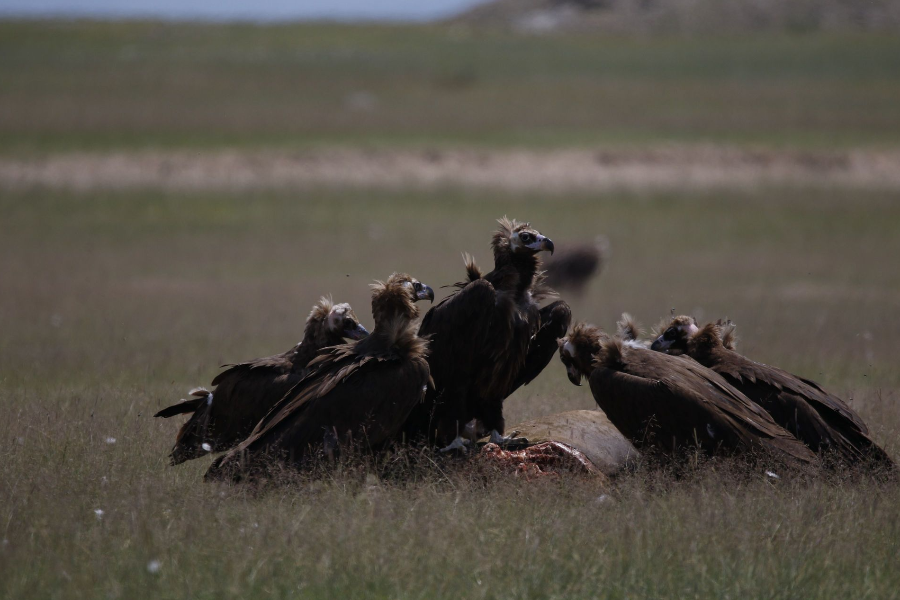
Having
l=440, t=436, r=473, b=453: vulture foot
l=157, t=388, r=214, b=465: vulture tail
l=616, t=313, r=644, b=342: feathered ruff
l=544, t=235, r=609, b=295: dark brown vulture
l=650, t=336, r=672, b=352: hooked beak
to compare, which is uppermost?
l=616, t=313, r=644, b=342: feathered ruff

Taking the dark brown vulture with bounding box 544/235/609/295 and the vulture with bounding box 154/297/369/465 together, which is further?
the dark brown vulture with bounding box 544/235/609/295

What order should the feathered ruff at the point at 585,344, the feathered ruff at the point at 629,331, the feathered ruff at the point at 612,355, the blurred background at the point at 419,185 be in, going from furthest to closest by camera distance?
the blurred background at the point at 419,185, the feathered ruff at the point at 629,331, the feathered ruff at the point at 585,344, the feathered ruff at the point at 612,355

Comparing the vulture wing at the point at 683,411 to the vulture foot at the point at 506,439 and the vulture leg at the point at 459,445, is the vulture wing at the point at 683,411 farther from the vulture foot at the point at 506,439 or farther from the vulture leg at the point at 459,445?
the vulture leg at the point at 459,445

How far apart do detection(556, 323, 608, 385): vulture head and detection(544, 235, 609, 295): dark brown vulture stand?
11737 mm

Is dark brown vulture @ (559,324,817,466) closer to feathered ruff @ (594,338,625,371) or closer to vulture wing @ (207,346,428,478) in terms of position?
feathered ruff @ (594,338,625,371)

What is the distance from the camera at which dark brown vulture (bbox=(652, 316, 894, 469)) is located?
7246 millimetres

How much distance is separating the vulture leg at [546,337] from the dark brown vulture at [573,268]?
1121 centimetres

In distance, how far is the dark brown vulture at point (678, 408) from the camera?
699 cm

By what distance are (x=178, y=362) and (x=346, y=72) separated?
40.9 meters

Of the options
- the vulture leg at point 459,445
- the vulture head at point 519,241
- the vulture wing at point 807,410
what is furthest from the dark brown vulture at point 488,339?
the vulture wing at point 807,410

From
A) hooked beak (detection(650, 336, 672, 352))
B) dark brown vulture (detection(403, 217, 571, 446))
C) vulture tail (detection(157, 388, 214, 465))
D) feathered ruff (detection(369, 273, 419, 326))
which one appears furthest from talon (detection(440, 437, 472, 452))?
hooked beak (detection(650, 336, 672, 352))

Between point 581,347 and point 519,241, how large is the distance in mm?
1002

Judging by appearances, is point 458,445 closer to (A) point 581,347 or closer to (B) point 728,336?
(A) point 581,347

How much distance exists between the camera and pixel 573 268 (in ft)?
64.9
